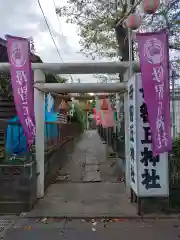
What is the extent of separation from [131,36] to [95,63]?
1152 millimetres

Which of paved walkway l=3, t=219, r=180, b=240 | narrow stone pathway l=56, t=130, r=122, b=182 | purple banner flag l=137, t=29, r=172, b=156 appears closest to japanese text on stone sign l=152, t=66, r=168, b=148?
purple banner flag l=137, t=29, r=172, b=156

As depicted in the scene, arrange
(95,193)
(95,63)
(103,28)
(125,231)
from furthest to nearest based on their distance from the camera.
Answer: (103,28), (95,193), (95,63), (125,231)

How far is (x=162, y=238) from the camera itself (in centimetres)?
489

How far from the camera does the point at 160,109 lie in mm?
5625

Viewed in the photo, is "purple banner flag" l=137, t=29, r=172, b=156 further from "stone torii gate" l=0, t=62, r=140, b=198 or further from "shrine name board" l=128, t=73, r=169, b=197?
"stone torii gate" l=0, t=62, r=140, b=198

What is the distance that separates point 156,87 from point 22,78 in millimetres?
2900

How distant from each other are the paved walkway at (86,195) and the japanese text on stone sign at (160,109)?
5.90 ft

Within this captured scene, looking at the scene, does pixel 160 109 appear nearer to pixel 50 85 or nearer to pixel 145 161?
pixel 145 161

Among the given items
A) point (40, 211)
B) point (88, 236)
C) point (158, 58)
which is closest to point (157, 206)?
point (88, 236)

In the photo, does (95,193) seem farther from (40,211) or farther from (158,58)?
(158,58)

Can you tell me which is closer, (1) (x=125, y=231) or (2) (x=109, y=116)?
(1) (x=125, y=231)

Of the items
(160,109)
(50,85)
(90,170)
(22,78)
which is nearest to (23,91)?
(22,78)

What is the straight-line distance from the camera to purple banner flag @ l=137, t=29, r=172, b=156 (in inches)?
221

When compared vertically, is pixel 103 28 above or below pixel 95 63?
above
